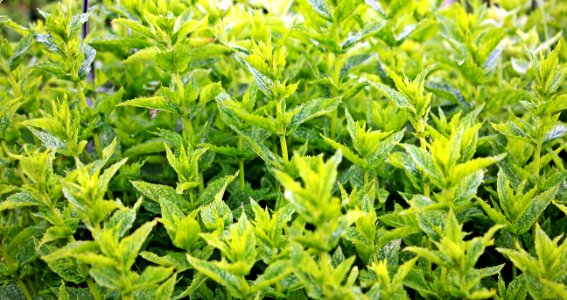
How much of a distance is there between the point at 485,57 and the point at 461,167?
0.71 metres

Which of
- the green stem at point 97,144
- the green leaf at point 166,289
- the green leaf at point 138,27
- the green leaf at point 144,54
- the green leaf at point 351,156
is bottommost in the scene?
the green leaf at point 166,289

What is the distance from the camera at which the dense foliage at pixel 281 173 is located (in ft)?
3.49

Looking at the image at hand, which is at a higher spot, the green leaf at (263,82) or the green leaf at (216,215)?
the green leaf at (263,82)

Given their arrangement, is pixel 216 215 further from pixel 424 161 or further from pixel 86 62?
pixel 86 62

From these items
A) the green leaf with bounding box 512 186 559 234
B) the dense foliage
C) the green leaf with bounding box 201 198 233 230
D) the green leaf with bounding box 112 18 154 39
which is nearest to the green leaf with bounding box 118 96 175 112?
the dense foliage

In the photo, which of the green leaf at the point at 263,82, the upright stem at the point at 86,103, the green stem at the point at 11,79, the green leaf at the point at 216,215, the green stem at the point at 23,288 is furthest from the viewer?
the green stem at the point at 11,79

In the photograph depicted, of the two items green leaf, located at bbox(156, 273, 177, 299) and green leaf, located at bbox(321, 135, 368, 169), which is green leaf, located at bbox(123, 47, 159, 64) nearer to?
green leaf, located at bbox(321, 135, 368, 169)

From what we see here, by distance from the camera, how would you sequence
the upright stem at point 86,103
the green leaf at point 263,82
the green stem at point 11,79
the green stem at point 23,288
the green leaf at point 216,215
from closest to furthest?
the green leaf at point 216,215
the green leaf at point 263,82
the green stem at point 23,288
the upright stem at point 86,103
the green stem at point 11,79

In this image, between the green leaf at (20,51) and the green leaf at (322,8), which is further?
the green leaf at (20,51)

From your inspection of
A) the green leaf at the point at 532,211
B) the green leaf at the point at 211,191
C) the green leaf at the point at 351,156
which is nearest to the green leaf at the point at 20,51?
the green leaf at the point at 211,191

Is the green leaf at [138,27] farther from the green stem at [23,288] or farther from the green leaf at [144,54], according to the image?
the green stem at [23,288]

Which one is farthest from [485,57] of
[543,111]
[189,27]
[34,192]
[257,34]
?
[34,192]

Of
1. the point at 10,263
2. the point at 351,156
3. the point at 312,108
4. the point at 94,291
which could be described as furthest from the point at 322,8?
the point at 10,263

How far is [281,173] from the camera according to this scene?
3.14ft
